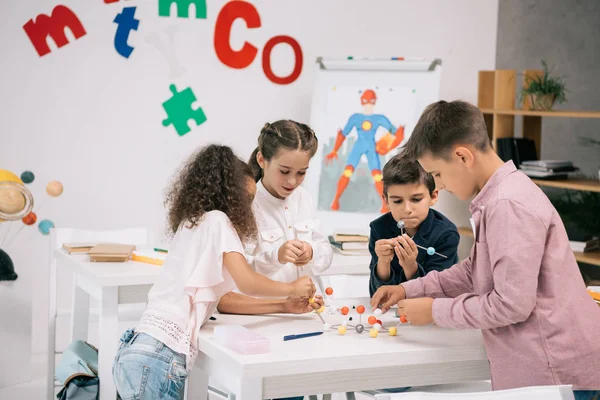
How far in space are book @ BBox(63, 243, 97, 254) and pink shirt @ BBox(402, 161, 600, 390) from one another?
2004mm

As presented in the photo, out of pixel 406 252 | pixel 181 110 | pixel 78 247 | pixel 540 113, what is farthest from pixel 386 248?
pixel 540 113

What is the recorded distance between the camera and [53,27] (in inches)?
176

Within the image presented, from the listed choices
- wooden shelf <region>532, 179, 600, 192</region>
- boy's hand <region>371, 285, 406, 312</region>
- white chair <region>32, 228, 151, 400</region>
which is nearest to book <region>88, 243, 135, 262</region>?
white chair <region>32, 228, 151, 400</region>

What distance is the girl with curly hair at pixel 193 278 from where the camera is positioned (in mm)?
2094

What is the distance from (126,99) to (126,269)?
1.78 metres

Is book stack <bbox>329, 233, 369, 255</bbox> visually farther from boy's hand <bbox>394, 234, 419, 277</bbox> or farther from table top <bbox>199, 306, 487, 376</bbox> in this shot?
table top <bbox>199, 306, 487, 376</bbox>

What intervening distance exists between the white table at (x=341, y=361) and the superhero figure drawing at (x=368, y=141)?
8.75 feet

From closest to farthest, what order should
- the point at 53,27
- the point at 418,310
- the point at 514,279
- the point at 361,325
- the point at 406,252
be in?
the point at 514,279 < the point at 418,310 < the point at 361,325 < the point at 406,252 < the point at 53,27

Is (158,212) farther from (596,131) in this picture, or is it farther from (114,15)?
(596,131)

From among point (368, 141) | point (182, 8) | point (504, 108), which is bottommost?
point (368, 141)

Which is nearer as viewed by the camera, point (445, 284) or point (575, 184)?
point (445, 284)

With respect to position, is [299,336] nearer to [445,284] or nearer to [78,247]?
[445,284]

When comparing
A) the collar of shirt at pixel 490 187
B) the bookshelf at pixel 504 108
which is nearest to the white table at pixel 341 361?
the collar of shirt at pixel 490 187

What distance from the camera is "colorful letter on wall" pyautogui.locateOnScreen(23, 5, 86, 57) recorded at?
4433 mm
